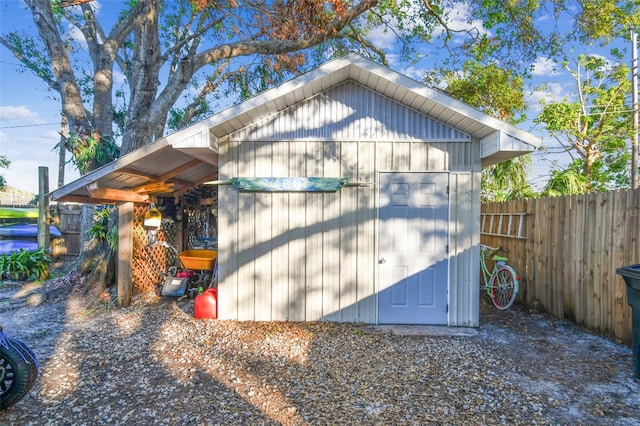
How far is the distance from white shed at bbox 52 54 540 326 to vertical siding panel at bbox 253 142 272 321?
0.01m

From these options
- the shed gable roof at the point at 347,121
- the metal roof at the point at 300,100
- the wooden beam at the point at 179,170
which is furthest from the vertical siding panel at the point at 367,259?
the wooden beam at the point at 179,170

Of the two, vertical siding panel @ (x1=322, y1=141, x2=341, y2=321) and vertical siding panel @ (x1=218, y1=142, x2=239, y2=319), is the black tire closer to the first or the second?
vertical siding panel @ (x1=218, y1=142, x2=239, y2=319)

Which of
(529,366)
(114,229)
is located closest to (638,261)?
(529,366)

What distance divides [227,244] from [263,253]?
1.77ft

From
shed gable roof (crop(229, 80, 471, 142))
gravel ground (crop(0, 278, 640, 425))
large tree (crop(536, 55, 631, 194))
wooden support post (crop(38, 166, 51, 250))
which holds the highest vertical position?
large tree (crop(536, 55, 631, 194))

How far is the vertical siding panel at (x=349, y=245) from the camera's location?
185 inches

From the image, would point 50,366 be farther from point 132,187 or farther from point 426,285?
point 426,285

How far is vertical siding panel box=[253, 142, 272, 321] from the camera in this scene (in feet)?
15.5

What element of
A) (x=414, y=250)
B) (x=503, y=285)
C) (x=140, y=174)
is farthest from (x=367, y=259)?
(x=140, y=174)

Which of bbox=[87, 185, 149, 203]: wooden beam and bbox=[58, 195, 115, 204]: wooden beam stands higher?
bbox=[87, 185, 149, 203]: wooden beam

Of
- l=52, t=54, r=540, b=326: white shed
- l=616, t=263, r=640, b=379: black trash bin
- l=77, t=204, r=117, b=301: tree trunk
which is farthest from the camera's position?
l=77, t=204, r=117, b=301: tree trunk

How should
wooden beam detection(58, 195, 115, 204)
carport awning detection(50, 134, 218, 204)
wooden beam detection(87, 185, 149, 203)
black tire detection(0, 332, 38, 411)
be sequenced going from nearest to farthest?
black tire detection(0, 332, 38, 411) < carport awning detection(50, 134, 218, 204) < wooden beam detection(87, 185, 149, 203) < wooden beam detection(58, 195, 115, 204)

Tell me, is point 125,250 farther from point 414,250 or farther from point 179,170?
point 414,250

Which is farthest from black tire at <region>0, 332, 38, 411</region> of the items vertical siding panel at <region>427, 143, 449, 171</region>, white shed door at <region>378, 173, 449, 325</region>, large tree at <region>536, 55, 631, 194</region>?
large tree at <region>536, 55, 631, 194</region>
